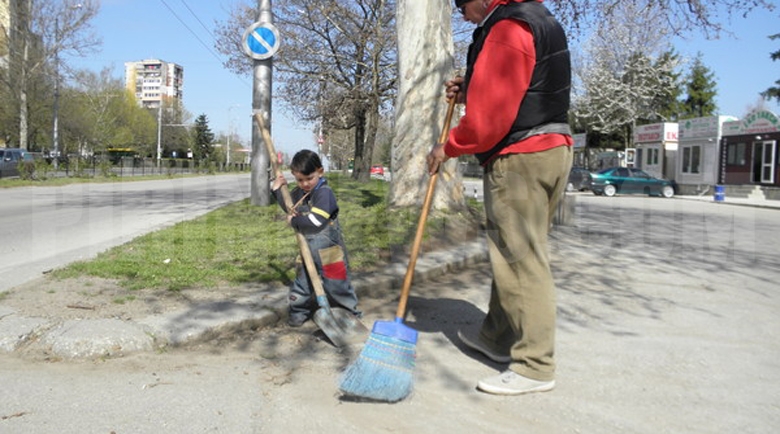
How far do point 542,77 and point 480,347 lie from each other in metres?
1.57

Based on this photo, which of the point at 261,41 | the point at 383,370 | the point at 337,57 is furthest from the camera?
the point at 337,57

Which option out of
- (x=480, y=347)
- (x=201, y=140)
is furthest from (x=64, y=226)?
(x=201, y=140)

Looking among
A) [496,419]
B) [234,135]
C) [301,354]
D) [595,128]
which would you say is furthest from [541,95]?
[234,135]

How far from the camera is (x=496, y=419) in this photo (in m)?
2.64

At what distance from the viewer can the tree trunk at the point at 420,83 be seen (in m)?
8.44

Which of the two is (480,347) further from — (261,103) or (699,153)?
(699,153)

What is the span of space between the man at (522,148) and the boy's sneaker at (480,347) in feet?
1.15

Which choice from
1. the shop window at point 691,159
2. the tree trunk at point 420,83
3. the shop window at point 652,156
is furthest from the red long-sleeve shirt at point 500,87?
the shop window at point 652,156

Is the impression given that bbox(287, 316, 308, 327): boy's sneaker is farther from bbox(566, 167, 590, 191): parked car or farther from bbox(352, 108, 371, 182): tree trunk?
bbox(566, 167, 590, 191): parked car

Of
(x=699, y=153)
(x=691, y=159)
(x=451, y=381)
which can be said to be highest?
(x=699, y=153)

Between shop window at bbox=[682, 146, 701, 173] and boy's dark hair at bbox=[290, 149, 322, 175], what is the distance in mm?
36812

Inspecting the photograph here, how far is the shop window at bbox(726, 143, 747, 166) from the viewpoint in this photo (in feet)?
106

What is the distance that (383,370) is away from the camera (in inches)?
109

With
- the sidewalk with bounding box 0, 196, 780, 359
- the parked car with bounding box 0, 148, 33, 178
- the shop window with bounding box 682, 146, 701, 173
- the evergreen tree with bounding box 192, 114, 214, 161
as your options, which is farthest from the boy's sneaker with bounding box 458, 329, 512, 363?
the evergreen tree with bounding box 192, 114, 214, 161
